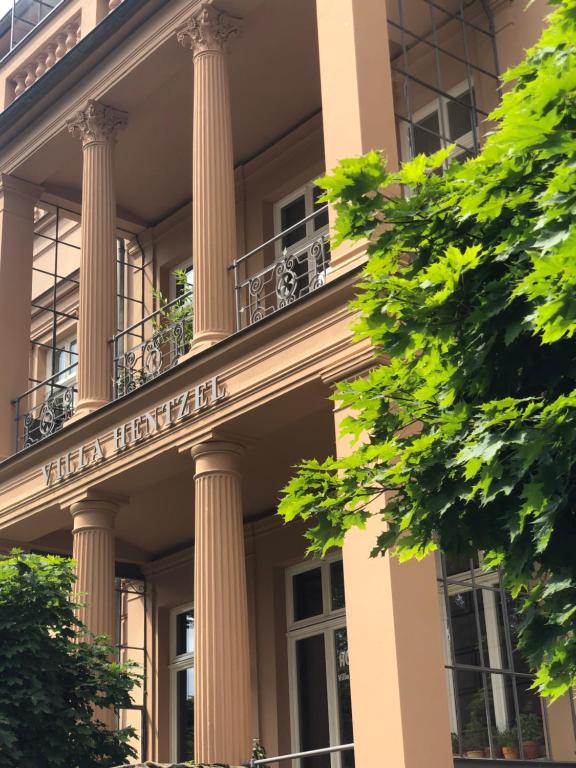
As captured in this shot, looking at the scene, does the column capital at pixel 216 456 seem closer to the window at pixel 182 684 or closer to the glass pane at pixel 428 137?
the glass pane at pixel 428 137

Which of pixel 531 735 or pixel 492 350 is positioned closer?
pixel 492 350

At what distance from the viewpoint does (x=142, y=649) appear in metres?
19.1

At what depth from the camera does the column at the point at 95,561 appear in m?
14.1

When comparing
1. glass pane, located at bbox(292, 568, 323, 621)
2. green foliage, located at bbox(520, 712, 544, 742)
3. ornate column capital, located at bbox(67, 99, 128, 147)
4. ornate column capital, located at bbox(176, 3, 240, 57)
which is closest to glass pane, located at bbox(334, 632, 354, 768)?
glass pane, located at bbox(292, 568, 323, 621)

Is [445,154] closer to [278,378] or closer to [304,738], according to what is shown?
[278,378]

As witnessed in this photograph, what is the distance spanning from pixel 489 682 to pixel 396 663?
13.8 ft

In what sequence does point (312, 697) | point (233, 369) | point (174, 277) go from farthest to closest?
point (174, 277) < point (312, 697) < point (233, 369)

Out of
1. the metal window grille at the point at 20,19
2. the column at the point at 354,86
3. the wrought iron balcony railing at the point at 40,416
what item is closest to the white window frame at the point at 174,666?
the wrought iron balcony railing at the point at 40,416

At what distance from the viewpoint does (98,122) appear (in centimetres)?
1609

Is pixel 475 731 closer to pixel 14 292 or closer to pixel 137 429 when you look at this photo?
pixel 137 429

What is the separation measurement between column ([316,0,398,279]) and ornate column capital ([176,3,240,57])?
2.09 meters

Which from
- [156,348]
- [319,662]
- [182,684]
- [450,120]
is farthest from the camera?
[182,684]

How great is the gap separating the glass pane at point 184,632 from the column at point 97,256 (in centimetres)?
531

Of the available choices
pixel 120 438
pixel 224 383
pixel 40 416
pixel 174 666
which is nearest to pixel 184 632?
pixel 174 666
